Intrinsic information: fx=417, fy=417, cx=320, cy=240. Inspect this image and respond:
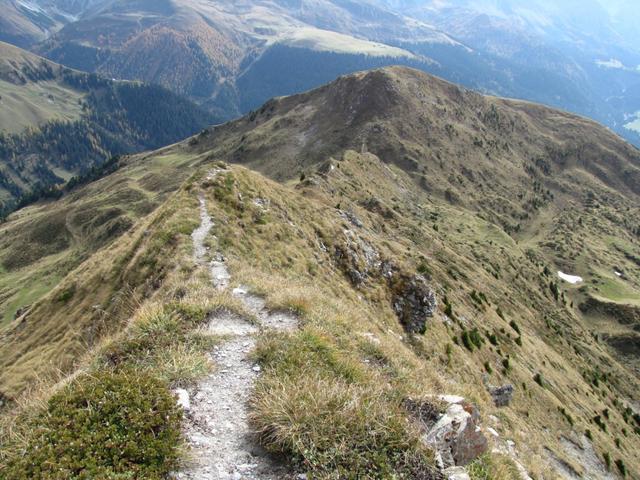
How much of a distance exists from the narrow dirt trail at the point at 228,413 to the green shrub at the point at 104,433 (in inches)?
28.9

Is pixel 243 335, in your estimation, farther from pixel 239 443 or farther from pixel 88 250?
pixel 88 250

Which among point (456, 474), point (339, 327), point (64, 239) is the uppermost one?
point (456, 474)

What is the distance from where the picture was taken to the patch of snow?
146500 millimetres

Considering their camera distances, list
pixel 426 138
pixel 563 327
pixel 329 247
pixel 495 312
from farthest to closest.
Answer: pixel 426 138
pixel 563 327
pixel 495 312
pixel 329 247

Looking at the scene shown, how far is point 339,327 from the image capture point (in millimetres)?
16953

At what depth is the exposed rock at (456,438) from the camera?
10.6 m

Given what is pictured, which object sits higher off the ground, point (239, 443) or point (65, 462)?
point (65, 462)

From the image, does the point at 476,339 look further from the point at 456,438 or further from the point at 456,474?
the point at 456,474

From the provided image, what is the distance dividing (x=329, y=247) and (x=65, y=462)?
118ft

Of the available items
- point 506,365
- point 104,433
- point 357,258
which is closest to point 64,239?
point 357,258

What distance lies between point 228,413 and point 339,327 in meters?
6.89

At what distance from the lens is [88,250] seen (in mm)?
131500

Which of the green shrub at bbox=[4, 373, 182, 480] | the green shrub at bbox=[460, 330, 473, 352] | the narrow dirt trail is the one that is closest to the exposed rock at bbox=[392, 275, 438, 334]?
the green shrub at bbox=[460, 330, 473, 352]

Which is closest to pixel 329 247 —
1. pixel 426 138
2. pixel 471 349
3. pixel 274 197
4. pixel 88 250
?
pixel 274 197
